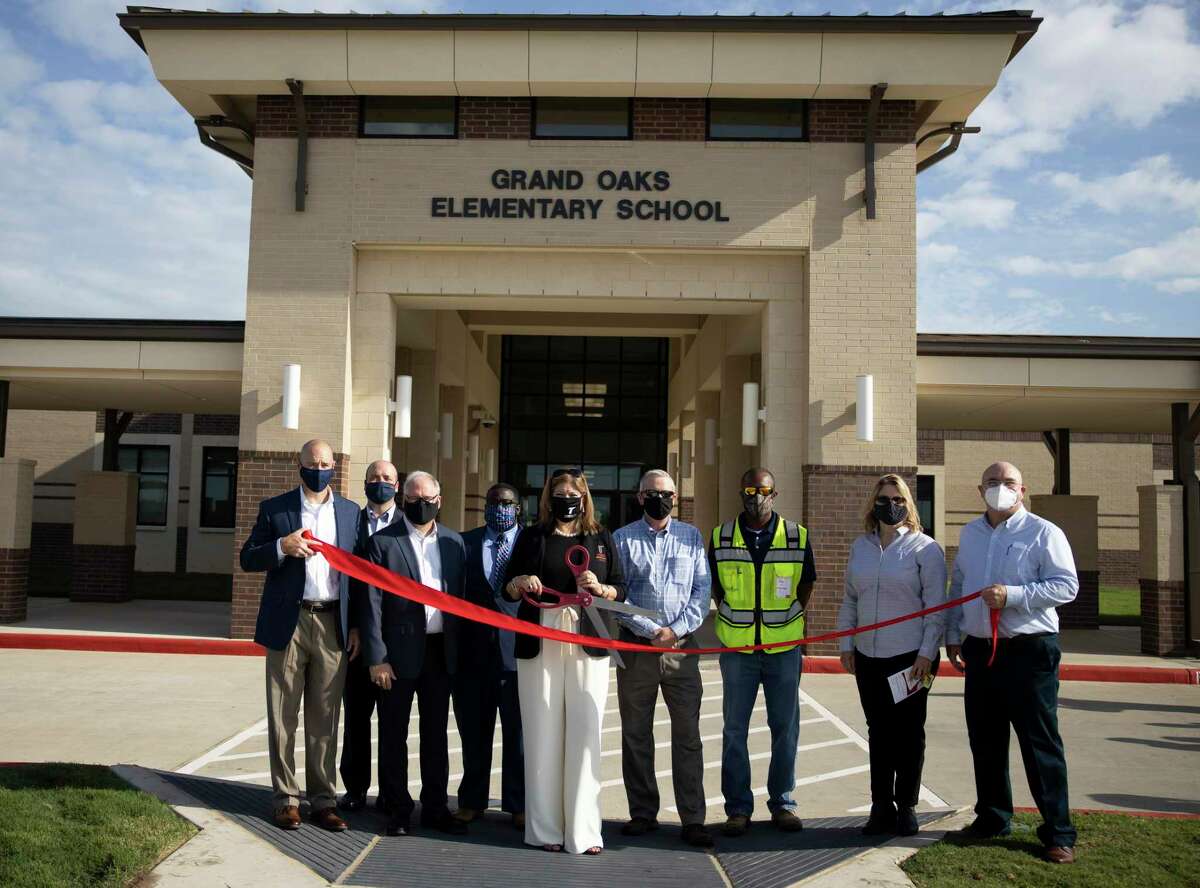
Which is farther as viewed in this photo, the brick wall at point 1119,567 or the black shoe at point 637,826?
the brick wall at point 1119,567

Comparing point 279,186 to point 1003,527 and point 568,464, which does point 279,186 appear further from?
point 568,464

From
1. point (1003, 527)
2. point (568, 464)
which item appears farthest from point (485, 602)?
point (568, 464)

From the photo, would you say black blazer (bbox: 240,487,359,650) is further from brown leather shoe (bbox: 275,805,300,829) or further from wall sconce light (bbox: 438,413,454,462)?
wall sconce light (bbox: 438,413,454,462)

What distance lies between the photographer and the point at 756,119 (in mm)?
14234

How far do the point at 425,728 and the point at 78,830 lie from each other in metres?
1.86

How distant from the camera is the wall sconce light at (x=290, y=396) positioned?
13641 millimetres

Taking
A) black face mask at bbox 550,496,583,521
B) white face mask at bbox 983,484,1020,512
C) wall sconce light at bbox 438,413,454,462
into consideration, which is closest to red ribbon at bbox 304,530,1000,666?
white face mask at bbox 983,484,1020,512

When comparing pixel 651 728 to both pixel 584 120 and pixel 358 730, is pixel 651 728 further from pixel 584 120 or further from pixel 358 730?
pixel 584 120

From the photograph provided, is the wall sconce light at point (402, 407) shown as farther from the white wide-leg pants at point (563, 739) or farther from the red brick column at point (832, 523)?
the white wide-leg pants at point (563, 739)

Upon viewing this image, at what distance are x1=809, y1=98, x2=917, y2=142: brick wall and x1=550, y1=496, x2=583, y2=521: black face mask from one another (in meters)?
9.69

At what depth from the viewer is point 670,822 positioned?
6.62 metres

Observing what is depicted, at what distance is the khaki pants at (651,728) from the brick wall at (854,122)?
9871mm

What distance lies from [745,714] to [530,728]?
1352 mm

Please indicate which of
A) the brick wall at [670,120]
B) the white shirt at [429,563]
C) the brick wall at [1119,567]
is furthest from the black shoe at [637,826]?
the brick wall at [1119,567]
